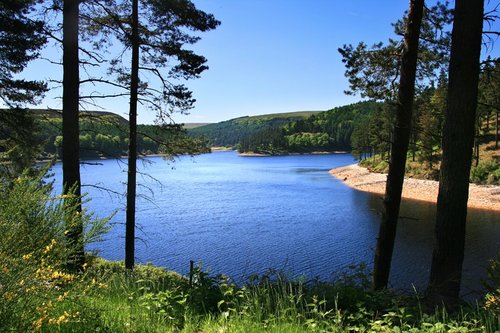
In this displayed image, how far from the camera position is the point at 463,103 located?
5.25 meters

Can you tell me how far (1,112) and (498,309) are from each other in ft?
38.8

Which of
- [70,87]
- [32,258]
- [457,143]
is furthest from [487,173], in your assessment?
[32,258]

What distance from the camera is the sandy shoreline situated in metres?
35.2

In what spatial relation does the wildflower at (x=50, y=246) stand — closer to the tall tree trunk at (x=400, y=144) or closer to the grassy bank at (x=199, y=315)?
the grassy bank at (x=199, y=315)

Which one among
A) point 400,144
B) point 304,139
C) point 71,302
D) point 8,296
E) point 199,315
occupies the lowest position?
point 199,315

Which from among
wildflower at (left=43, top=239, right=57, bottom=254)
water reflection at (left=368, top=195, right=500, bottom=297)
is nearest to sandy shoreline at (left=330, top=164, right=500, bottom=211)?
water reflection at (left=368, top=195, right=500, bottom=297)

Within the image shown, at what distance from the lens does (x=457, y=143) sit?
529 centimetres

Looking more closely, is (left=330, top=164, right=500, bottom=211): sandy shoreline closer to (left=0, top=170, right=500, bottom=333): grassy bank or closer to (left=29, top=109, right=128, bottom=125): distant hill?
(left=29, top=109, right=128, bottom=125): distant hill

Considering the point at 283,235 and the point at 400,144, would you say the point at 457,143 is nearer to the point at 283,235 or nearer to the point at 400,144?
Answer: the point at 400,144

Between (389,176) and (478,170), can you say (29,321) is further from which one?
(478,170)

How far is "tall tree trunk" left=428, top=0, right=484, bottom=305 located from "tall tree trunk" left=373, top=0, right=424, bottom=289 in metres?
2.08

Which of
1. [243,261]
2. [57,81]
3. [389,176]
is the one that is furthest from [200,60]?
[243,261]

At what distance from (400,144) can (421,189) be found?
39583 millimetres

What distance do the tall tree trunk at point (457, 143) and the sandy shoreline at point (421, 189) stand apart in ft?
108
